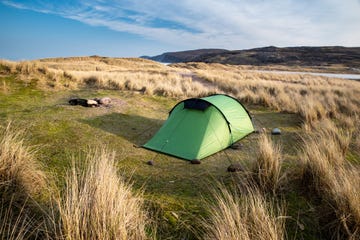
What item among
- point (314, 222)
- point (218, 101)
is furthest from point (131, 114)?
point (314, 222)

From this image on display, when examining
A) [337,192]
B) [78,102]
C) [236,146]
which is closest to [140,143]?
[236,146]

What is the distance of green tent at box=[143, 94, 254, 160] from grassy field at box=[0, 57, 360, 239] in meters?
0.30

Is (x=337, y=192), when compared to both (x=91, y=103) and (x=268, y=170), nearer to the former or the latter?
(x=268, y=170)

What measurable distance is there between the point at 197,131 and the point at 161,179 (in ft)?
6.50

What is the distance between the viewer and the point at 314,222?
3.52 meters

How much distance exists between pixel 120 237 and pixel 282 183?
9.68 feet

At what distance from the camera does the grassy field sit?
2695mm

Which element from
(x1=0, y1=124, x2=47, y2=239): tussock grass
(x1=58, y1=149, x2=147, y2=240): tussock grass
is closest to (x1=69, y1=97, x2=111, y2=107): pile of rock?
(x1=0, y1=124, x2=47, y2=239): tussock grass

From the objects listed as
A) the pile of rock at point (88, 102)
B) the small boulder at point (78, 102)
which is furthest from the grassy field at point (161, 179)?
the small boulder at point (78, 102)

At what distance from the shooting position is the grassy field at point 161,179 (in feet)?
8.84

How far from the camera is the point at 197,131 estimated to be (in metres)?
6.49

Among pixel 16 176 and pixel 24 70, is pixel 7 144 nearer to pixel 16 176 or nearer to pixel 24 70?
pixel 16 176

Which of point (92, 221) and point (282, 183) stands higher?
point (92, 221)

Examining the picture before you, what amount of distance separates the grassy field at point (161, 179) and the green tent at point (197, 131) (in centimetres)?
30
